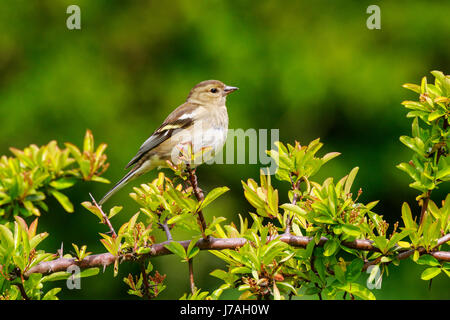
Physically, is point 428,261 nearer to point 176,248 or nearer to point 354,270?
point 354,270

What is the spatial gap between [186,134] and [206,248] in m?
2.14

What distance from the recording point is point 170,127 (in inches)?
170

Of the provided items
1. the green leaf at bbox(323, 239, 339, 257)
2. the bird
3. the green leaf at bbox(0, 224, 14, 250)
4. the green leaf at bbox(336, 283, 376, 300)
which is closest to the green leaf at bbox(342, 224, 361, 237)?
the green leaf at bbox(323, 239, 339, 257)

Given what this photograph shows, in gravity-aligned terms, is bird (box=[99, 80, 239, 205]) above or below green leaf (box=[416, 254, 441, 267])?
above

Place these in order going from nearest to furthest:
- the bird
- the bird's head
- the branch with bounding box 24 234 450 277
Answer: the branch with bounding box 24 234 450 277, the bird, the bird's head

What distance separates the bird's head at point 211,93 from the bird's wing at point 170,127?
0.54 feet

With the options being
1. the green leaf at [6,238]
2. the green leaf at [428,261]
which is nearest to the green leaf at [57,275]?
the green leaf at [6,238]

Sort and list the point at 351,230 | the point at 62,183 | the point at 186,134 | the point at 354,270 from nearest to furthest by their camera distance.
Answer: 1. the point at 351,230
2. the point at 354,270
3. the point at 62,183
4. the point at 186,134

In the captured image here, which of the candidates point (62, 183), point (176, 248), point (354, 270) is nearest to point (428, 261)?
point (354, 270)

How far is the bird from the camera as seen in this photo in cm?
397

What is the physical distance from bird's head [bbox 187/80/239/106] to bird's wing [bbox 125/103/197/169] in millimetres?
166

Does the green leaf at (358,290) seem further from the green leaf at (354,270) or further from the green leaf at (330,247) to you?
the green leaf at (330,247)

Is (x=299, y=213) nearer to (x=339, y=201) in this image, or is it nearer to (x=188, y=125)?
(x=339, y=201)

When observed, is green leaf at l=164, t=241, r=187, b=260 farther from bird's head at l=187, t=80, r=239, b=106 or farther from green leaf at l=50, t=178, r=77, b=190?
bird's head at l=187, t=80, r=239, b=106
